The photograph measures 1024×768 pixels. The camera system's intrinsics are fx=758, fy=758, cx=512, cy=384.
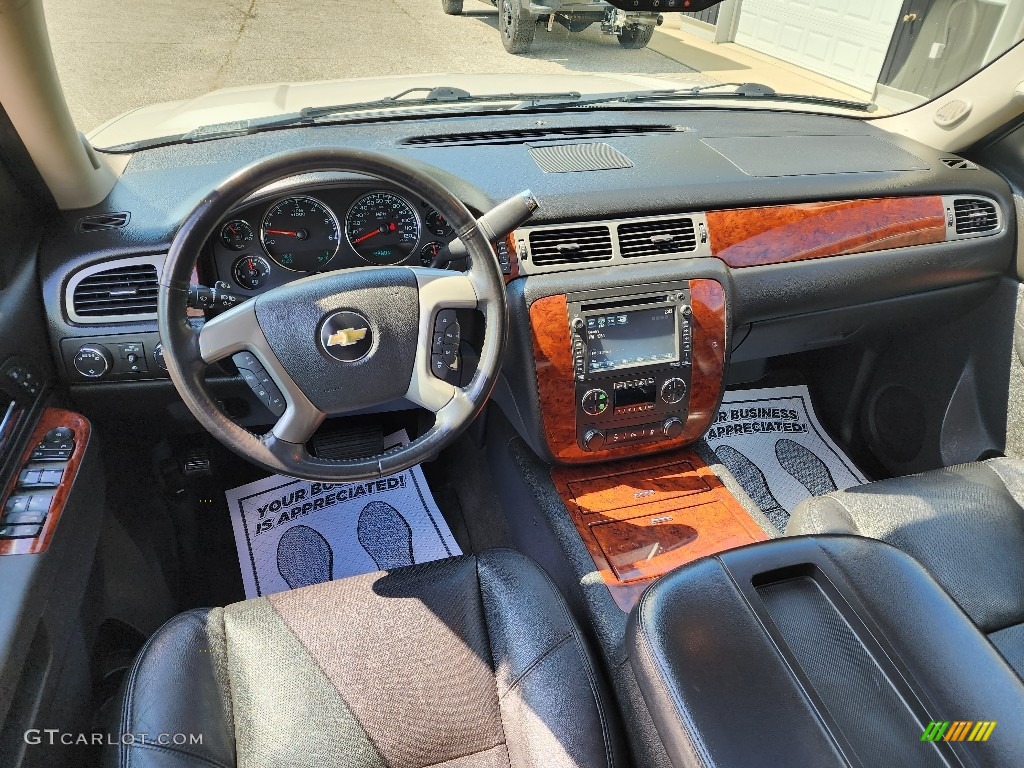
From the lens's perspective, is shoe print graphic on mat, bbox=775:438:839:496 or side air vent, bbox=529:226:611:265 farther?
shoe print graphic on mat, bbox=775:438:839:496

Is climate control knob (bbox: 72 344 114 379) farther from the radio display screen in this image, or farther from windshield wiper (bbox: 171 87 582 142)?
the radio display screen

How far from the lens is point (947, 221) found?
229cm

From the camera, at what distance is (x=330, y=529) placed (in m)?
2.46

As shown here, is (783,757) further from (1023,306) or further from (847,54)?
(847,54)

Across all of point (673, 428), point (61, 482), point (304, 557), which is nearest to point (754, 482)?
point (673, 428)

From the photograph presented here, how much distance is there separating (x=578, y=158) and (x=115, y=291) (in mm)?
1223

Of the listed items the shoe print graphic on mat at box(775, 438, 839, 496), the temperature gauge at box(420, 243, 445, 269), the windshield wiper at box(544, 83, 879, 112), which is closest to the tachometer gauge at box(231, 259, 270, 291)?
the temperature gauge at box(420, 243, 445, 269)

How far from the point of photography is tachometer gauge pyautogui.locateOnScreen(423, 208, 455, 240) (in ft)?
6.14

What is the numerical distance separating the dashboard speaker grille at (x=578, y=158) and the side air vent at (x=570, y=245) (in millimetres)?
215

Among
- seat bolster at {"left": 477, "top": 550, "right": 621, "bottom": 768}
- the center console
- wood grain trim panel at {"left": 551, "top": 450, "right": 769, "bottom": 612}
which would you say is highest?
the center console

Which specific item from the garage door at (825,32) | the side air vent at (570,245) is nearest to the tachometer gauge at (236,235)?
the side air vent at (570,245)

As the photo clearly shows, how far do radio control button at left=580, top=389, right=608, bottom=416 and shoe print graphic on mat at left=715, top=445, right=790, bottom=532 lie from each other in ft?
2.58

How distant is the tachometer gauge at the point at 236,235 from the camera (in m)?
1.78

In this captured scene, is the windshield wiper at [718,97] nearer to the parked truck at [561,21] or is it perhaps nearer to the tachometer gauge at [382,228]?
the tachometer gauge at [382,228]
